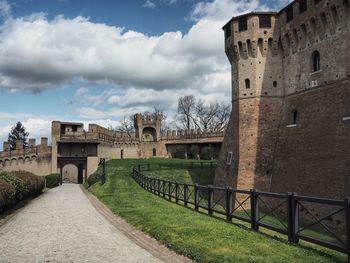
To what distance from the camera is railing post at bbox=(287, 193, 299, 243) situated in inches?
339

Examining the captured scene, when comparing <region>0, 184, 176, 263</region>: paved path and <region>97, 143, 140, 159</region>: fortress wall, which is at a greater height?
<region>97, 143, 140, 159</region>: fortress wall

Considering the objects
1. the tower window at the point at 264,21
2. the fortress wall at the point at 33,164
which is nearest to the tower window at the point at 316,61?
the tower window at the point at 264,21

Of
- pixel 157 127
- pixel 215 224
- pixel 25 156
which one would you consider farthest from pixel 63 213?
pixel 157 127

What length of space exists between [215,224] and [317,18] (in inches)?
638

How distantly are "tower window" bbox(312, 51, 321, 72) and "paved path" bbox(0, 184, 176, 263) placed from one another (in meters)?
16.1

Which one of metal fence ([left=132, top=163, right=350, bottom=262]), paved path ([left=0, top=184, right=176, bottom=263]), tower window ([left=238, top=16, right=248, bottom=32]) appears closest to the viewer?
metal fence ([left=132, top=163, right=350, bottom=262])

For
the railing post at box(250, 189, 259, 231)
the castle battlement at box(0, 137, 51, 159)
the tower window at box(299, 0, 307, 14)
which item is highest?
the tower window at box(299, 0, 307, 14)

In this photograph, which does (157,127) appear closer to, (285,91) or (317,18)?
(285,91)

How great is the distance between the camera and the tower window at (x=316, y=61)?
2230 cm

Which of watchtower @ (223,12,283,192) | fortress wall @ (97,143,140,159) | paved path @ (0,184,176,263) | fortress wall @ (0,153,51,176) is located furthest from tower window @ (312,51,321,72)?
fortress wall @ (97,143,140,159)

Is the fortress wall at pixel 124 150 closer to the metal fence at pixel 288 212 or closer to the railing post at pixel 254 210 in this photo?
the metal fence at pixel 288 212

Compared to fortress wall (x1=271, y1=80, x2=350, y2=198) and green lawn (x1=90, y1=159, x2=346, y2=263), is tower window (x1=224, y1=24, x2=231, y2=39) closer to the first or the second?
fortress wall (x1=271, y1=80, x2=350, y2=198)

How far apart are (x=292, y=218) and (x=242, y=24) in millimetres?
20488

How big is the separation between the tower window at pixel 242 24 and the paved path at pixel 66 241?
18111mm
